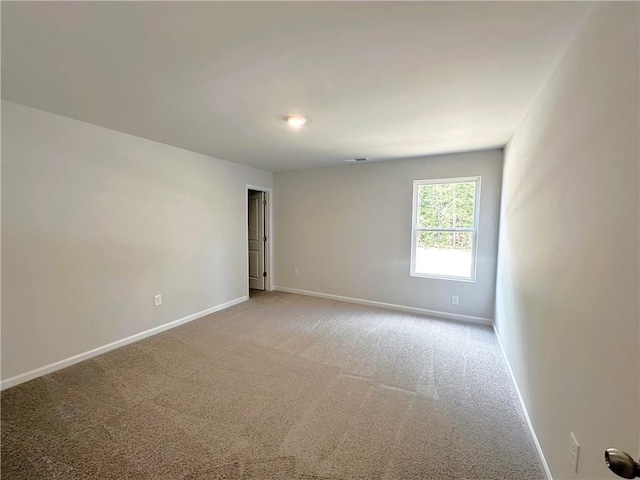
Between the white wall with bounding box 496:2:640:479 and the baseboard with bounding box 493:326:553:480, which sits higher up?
the white wall with bounding box 496:2:640:479

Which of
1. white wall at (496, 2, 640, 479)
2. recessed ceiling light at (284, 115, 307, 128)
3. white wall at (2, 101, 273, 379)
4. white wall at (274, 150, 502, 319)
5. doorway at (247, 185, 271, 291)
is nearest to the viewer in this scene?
white wall at (496, 2, 640, 479)

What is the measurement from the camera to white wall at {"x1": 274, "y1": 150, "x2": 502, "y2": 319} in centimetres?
379

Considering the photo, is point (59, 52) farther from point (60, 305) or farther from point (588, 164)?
point (588, 164)

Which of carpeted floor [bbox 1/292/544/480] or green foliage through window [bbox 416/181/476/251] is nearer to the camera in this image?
carpeted floor [bbox 1/292/544/480]

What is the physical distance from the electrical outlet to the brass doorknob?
77 cm

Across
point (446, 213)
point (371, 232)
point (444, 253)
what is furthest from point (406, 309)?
point (446, 213)

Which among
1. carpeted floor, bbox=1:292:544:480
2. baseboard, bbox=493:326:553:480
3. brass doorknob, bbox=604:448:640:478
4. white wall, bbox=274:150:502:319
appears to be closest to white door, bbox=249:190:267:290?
white wall, bbox=274:150:502:319

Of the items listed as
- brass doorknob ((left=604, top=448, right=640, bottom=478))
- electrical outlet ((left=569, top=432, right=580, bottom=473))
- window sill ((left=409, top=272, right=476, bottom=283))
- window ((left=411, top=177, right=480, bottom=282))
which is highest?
window ((left=411, top=177, right=480, bottom=282))

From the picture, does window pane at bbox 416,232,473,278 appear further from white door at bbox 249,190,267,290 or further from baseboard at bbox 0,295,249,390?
baseboard at bbox 0,295,249,390

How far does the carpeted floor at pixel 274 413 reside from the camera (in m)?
1.61

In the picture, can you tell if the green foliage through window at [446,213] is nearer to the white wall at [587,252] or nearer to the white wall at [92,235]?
the white wall at [587,252]

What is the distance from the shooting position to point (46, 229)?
247 centimetres

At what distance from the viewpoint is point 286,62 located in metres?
1.65

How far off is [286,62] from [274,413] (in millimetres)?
2394
